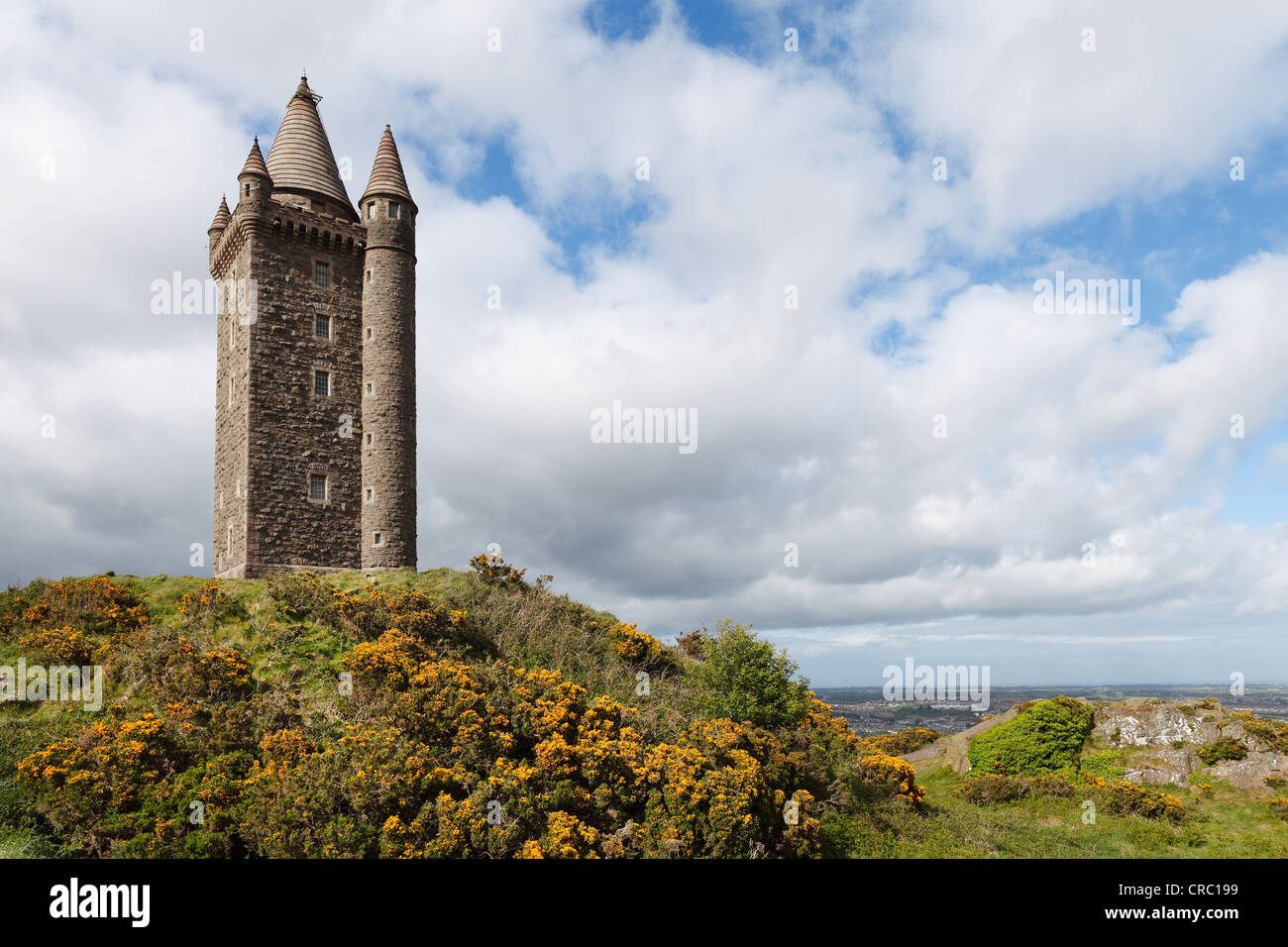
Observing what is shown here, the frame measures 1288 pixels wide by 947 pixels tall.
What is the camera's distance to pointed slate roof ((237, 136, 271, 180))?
28656mm

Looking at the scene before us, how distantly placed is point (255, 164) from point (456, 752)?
26.1 m

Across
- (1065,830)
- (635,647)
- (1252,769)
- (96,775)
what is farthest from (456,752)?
(1252,769)

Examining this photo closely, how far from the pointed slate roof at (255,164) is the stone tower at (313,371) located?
0.22ft

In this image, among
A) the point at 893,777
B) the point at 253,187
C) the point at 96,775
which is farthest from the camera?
the point at 253,187

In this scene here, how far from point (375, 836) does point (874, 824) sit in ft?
38.1

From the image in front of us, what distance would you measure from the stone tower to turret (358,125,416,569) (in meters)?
0.05

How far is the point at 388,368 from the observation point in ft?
98.3

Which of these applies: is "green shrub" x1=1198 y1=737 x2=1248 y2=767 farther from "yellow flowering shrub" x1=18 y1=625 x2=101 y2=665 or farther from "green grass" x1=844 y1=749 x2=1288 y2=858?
"yellow flowering shrub" x1=18 y1=625 x2=101 y2=665

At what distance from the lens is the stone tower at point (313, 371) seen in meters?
27.8

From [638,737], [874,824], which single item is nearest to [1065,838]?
[874,824]

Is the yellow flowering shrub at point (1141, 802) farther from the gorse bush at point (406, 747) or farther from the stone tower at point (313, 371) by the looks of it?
the stone tower at point (313, 371)

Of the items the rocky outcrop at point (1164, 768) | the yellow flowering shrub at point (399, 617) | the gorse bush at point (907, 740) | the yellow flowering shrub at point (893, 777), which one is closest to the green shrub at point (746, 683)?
the yellow flowering shrub at point (893, 777)

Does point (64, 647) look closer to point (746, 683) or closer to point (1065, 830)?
point (746, 683)
